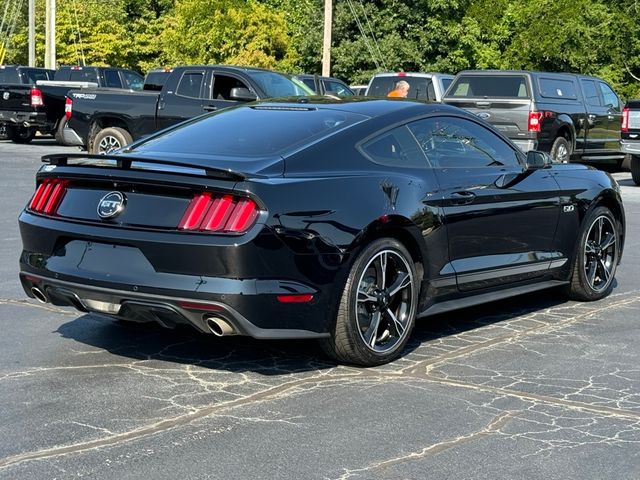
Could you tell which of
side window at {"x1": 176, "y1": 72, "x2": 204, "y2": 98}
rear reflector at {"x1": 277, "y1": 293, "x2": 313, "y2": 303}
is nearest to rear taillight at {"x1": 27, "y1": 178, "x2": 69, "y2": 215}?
rear reflector at {"x1": 277, "y1": 293, "x2": 313, "y2": 303}

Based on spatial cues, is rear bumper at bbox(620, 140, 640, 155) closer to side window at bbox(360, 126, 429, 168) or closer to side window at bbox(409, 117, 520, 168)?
side window at bbox(409, 117, 520, 168)

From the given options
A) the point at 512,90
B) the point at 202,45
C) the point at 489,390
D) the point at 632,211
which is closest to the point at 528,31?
the point at 202,45

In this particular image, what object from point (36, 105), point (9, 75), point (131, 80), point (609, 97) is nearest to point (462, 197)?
point (609, 97)

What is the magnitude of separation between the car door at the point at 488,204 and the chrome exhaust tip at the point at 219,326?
1.63 metres

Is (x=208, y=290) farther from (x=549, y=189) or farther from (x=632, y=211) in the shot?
(x=632, y=211)

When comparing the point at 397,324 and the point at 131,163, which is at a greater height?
the point at 131,163

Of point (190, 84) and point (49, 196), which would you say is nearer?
point (49, 196)

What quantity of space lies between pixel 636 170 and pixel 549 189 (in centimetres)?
1286

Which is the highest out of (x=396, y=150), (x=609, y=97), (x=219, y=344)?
(x=609, y=97)

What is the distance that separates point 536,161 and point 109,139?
13082mm

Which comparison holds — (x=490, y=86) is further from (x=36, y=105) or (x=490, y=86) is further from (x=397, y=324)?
(x=397, y=324)

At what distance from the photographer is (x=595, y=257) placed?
8.35 m

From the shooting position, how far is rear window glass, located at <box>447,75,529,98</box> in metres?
20.1

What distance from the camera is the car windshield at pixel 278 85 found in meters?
17.8
